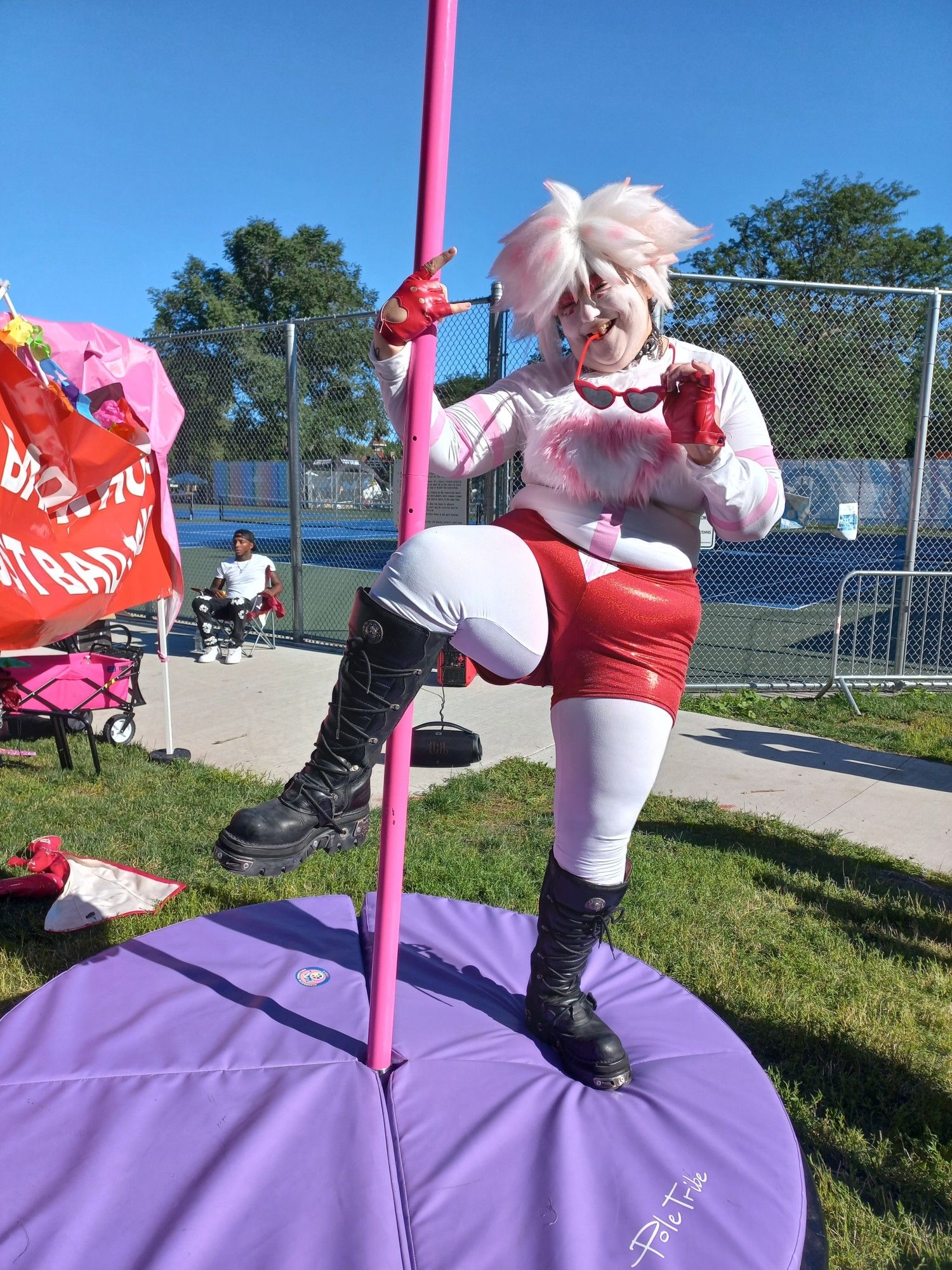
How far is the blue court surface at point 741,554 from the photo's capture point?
10102 mm

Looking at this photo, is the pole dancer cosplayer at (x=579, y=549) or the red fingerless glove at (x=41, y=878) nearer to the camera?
the pole dancer cosplayer at (x=579, y=549)

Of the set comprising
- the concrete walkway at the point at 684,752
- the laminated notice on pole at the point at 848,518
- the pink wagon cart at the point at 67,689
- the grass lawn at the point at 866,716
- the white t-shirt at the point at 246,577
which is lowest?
the concrete walkway at the point at 684,752

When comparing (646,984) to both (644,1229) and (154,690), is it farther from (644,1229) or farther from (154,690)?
(154,690)

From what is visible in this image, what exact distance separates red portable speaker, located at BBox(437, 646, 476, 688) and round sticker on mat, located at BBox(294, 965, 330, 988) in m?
2.13

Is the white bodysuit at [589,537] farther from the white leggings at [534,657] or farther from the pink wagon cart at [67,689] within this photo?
the pink wagon cart at [67,689]

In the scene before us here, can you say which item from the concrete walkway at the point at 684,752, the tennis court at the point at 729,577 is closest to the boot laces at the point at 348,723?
the concrete walkway at the point at 684,752

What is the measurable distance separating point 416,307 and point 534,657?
0.72m

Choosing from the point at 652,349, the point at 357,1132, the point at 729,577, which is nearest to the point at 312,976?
the point at 357,1132

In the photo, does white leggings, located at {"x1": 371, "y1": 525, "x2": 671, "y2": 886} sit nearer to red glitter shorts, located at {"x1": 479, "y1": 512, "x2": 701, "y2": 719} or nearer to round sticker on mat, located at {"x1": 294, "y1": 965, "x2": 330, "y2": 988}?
red glitter shorts, located at {"x1": 479, "y1": 512, "x2": 701, "y2": 719}

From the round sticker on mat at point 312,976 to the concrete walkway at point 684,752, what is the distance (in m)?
2.11

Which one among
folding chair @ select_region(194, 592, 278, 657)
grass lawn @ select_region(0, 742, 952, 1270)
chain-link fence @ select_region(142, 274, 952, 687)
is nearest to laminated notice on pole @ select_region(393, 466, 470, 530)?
chain-link fence @ select_region(142, 274, 952, 687)

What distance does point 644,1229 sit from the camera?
1.58m

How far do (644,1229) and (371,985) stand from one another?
2.30ft

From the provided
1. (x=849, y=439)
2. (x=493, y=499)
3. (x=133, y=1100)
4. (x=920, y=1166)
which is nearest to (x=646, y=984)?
(x=920, y=1166)
